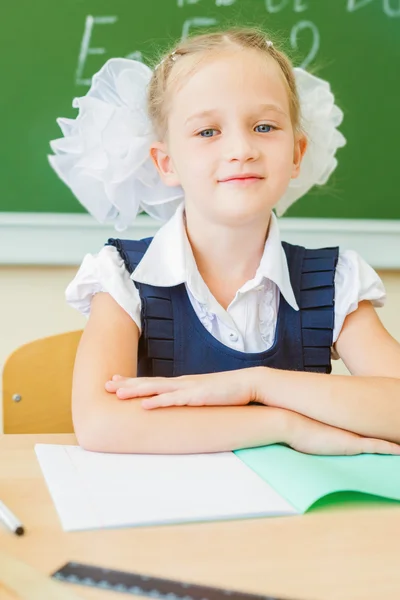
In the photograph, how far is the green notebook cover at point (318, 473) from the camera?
69 cm

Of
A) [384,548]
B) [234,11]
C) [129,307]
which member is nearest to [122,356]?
[129,307]

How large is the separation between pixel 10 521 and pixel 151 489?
133 millimetres

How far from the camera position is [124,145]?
4.15ft

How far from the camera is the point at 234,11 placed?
61.9 inches

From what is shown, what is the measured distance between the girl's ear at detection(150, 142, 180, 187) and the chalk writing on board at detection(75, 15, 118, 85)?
0.38 metres

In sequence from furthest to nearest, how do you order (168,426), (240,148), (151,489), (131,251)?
1. (131,251)
2. (240,148)
3. (168,426)
4. (151,489)

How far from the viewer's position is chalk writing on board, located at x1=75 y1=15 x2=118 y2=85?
1535mm

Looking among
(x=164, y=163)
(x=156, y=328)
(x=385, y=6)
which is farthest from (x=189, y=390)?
(x=385, y=6)

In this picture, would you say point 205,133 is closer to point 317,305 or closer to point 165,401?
point 317,305

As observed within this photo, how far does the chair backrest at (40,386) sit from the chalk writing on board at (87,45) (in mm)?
570

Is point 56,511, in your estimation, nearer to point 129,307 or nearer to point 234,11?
point 129,307

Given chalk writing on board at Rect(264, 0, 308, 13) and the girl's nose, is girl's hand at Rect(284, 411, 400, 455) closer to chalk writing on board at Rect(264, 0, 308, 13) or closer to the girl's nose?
the girl's nose

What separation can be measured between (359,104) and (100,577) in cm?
133

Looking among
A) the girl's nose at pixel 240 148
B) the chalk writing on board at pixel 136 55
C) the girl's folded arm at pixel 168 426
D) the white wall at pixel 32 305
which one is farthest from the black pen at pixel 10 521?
the chalk writing on board at pixel 136 55
